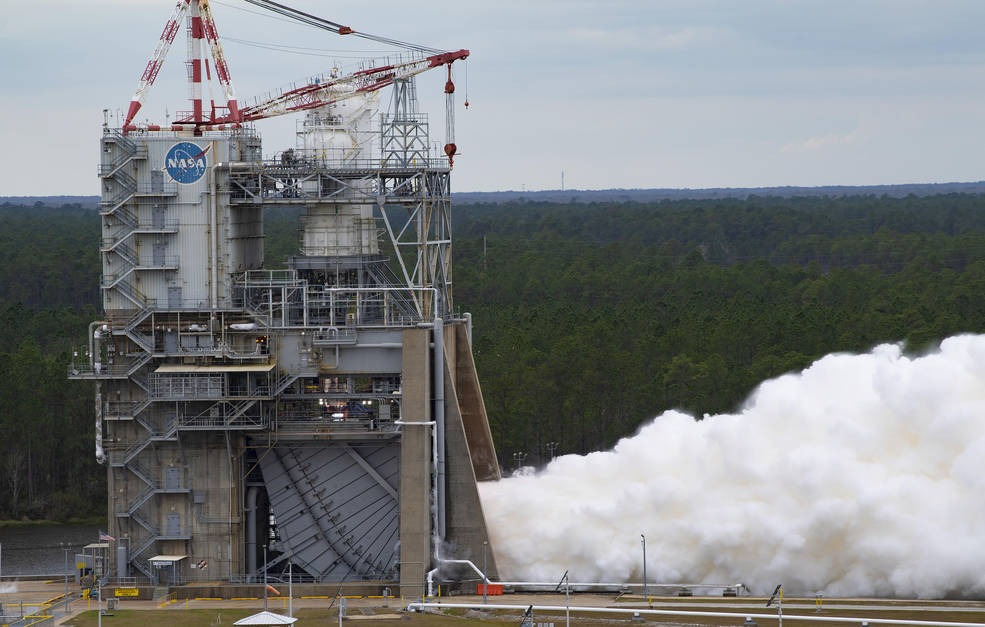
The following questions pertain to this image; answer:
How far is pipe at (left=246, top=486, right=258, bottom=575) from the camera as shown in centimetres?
6812

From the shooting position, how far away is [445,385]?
65938 mm

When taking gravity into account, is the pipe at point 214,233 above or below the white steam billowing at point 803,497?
above

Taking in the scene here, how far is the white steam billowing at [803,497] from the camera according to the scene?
62250mm

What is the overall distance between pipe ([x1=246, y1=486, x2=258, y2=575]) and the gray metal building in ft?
0.19

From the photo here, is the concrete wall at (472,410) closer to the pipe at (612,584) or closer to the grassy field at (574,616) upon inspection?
the pipe at (612,584)

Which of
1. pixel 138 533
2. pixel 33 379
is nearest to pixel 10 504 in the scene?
pixel 33 379

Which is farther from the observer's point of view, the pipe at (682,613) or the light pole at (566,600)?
the light pole at (566,600)

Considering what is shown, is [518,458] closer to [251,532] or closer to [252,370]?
[251,532]

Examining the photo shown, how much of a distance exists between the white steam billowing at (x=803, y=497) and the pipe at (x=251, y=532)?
9.80 meters

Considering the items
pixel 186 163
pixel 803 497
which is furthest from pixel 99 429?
pixel 803 497

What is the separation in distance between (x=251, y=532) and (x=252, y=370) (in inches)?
288

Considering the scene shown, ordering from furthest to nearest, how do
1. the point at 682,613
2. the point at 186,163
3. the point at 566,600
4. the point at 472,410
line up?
the point at 472,410 → the point at 186,163 → the point at 566,600 → the point at 682,613

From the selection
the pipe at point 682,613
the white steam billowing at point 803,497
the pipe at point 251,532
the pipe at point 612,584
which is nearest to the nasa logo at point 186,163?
the pipe at point 251,532

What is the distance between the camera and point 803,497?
63.9 meters
